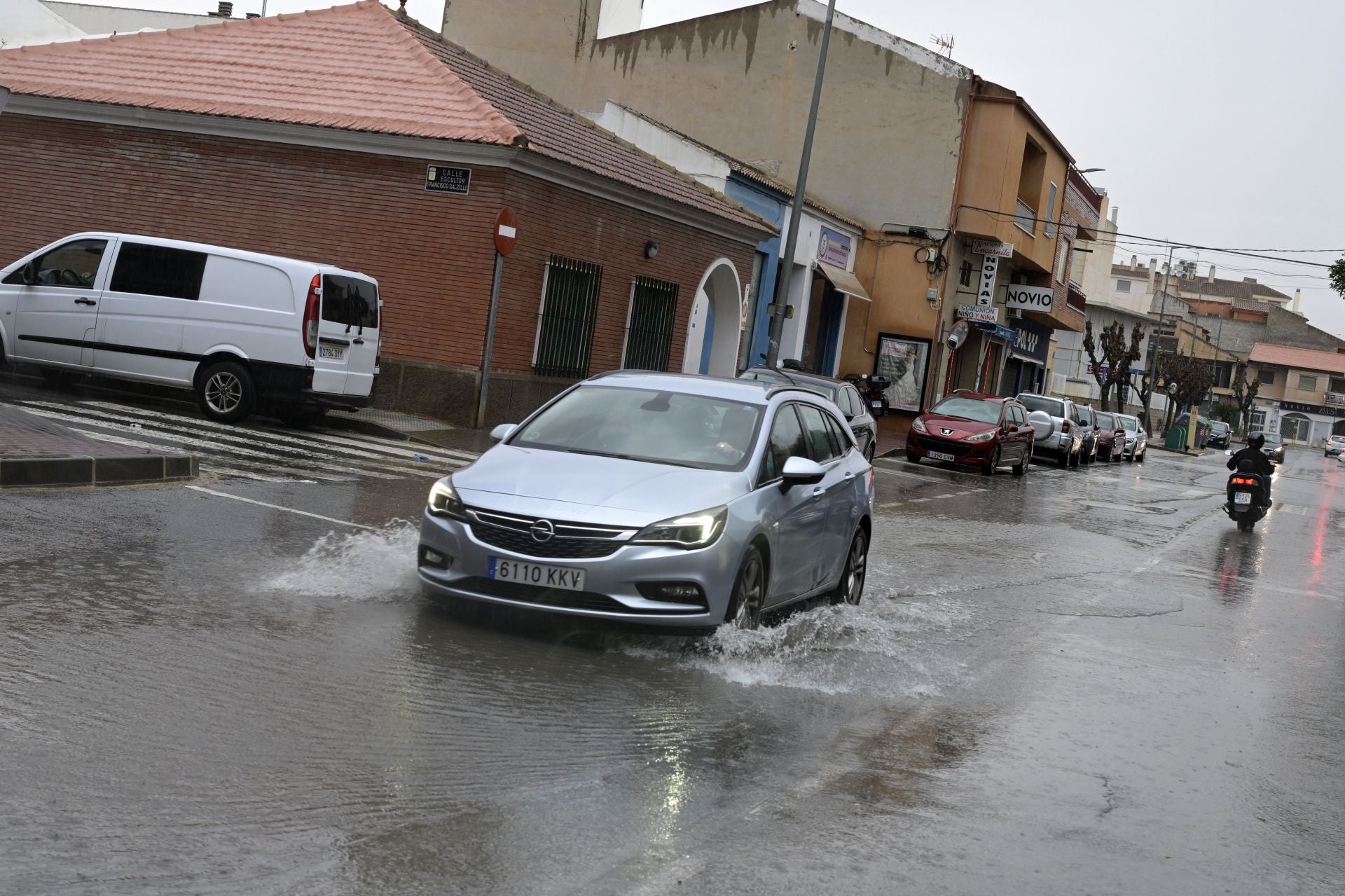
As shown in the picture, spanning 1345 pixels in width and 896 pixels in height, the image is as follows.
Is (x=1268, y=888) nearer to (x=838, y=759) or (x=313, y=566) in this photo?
(x=838, y=759)

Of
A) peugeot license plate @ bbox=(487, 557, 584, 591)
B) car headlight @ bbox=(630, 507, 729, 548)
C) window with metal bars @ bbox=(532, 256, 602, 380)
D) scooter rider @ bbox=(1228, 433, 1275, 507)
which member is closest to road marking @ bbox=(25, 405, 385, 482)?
peugeot license plate @ bbox=(487, 557, 584, 591)

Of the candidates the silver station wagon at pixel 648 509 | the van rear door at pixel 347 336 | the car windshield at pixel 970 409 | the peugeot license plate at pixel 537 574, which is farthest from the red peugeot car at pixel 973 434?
the peugeot license plate at pixel 537 574

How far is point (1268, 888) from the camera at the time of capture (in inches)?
193

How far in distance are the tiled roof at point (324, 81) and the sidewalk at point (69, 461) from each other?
9.00m

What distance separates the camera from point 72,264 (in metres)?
17.0

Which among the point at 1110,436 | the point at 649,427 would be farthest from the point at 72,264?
the point at 1110,436

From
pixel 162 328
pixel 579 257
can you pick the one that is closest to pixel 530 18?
pixel 579 257

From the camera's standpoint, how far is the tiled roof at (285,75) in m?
20.6

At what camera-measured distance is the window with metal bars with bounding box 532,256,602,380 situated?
878 inches

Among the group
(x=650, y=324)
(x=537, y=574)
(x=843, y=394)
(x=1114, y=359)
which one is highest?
(x=1114, y=359)

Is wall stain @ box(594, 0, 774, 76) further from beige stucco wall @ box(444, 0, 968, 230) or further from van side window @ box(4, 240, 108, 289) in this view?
van side window @ box(4, 240, 108, 289)

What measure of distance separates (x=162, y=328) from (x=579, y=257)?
789 centimetres

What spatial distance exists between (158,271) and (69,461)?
6.32 meters

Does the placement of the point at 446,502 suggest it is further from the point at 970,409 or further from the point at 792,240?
the point at 970,409
